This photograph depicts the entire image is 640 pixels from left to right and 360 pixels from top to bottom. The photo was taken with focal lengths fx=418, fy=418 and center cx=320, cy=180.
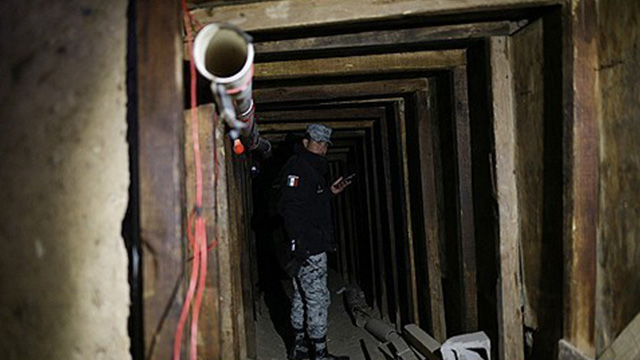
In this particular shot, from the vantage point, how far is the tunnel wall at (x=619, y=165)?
1.75m

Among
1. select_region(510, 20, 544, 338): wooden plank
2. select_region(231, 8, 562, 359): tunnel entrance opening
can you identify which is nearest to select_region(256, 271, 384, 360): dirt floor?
select_region(231, 8, 562, 359): tunnel entrance opening

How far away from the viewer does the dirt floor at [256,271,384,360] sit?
4.36m

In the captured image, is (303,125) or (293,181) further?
(303,125)

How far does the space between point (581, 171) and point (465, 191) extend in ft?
3.08

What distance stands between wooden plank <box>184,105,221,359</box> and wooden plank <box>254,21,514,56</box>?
23.9 inches

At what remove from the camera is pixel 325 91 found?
11.4ft

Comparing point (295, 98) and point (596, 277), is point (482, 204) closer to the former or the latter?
point (596, 277)

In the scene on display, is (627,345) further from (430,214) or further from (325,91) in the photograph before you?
(325,91)

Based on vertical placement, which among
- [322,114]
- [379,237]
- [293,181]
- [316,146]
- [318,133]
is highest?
[322,114]

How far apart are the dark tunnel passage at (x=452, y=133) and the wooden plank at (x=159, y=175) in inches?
14.2

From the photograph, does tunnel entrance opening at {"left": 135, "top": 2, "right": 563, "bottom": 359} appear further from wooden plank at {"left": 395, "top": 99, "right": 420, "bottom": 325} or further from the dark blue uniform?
the dark blue uniform

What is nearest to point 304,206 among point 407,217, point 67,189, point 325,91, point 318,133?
point 318,133

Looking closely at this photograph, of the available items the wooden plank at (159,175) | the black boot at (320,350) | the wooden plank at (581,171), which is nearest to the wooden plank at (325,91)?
the wooden plank at (581,171)

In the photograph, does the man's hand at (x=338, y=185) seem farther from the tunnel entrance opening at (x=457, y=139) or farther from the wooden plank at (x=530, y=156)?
the wooden plank at (x=530, y=156)
